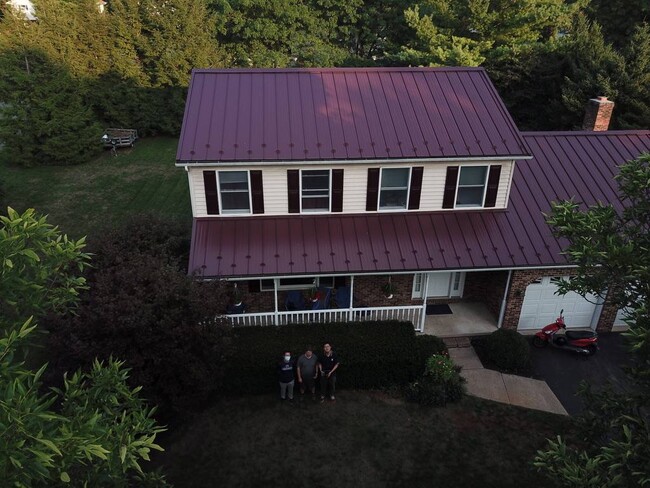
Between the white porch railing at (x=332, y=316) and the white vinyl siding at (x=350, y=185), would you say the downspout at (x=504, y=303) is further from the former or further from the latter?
the white porch railing at (x=332, y=316)

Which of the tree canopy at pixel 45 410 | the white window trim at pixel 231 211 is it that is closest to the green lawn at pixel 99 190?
the white window trim at pixel 231 211

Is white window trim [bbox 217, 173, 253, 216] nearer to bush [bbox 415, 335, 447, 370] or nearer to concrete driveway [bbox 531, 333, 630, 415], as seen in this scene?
bush [bbox 415, 335, 447, 370]

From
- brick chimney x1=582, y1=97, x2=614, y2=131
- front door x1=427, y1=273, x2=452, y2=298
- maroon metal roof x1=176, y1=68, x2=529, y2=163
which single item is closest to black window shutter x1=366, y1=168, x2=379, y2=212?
maroon metal roof x1=176, y1=68, x2=529, y2=163

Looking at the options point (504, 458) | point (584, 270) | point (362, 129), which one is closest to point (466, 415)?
point (504, 458)

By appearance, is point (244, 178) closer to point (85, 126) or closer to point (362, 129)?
point (362, 129)

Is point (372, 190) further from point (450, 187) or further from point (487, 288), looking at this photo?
point (487, 288)
